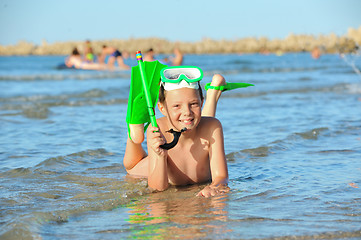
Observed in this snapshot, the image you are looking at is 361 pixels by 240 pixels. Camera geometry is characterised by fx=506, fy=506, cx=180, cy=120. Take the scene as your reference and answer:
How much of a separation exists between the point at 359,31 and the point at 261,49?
26273 millimetres

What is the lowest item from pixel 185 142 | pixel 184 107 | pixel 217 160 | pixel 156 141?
pixel 217 160

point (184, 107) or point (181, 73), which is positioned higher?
point (181, 73)

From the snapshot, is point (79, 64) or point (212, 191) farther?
point (79, 64)

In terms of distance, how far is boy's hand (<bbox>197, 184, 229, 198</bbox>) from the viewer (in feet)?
12.1

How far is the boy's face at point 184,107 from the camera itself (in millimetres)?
3604

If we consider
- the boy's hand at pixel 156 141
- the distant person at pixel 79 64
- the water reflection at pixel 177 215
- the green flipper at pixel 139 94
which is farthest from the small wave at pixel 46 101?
the distant person at pixel 79 64

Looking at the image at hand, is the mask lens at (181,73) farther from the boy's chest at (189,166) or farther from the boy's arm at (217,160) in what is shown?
the boy's chest at (189,166)

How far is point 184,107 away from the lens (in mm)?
3604

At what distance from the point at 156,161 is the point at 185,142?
0.35 metres

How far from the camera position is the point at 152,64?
13.1ft

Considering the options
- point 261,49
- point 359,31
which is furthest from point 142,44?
point 359,31

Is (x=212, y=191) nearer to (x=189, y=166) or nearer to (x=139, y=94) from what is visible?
(x=189, y=166)

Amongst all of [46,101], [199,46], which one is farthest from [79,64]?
[199,46]

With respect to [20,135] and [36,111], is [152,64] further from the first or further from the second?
[36,111]
